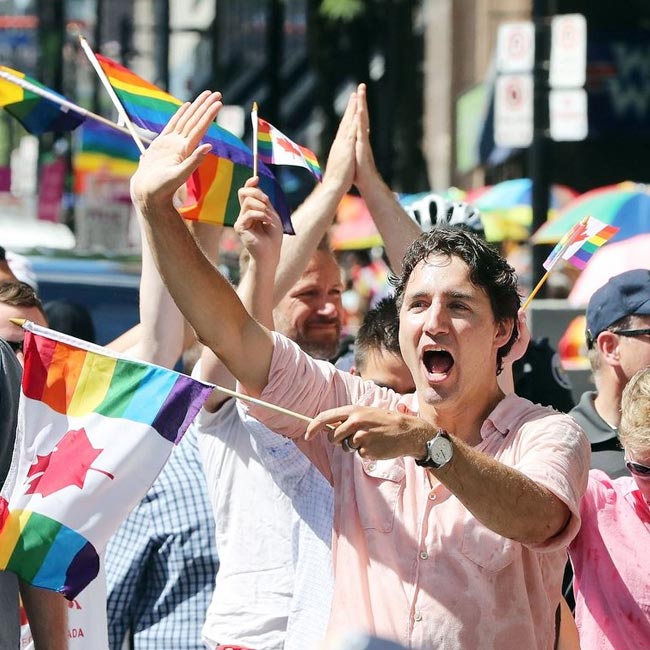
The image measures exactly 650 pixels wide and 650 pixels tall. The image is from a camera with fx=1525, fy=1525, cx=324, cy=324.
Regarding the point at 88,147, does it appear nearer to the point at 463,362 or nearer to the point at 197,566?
the point at 197,566

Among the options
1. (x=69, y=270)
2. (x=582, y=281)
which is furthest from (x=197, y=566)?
(x=582, y=281)

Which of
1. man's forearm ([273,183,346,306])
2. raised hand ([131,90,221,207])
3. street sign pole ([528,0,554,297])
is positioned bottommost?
man's forearm ([273,183,346,306])

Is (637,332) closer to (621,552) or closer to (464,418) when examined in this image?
(621,552)

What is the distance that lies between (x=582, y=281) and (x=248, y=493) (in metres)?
4.44

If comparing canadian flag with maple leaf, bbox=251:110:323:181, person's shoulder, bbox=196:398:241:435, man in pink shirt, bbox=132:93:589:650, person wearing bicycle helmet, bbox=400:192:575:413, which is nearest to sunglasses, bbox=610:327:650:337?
person wearing bicycle helmet, bbox=400:192:575:413

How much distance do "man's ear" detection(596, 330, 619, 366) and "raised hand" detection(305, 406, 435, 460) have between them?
2.01 meters

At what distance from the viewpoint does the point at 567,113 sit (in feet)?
36.9

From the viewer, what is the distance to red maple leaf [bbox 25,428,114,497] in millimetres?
3588

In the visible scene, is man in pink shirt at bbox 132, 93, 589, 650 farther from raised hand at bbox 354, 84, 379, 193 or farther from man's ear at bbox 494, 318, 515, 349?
raised hand at bbox 354, 84, 379, 193

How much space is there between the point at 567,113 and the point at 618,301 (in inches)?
251

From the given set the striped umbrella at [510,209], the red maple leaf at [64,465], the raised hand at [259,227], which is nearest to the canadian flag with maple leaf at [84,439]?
the red maple leaf at [64,465]

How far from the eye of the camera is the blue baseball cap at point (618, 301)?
505 cm

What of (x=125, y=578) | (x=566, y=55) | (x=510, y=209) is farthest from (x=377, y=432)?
(x=510, y=209)

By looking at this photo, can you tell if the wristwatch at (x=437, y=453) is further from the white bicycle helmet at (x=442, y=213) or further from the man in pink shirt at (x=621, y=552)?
the white bicycle helmet at (x=442, y=213)
